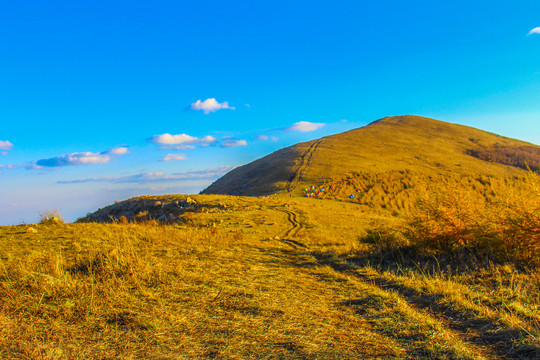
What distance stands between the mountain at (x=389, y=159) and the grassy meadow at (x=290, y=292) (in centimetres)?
2055

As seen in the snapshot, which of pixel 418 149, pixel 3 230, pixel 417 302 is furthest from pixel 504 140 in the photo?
pixel 3 230

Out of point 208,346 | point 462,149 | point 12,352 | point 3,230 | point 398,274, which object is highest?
point 462,149

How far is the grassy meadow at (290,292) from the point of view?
315cm

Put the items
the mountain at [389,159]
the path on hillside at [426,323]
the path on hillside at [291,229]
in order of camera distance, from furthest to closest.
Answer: the mountain at [389,159] < the path on hillside at [291,229] < the path on hillside at [426,323]

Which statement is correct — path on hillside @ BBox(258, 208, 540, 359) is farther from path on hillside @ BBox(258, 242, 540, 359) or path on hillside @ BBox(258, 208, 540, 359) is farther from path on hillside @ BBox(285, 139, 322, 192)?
path on hillside @ BBox(285, 139, 322, 192)

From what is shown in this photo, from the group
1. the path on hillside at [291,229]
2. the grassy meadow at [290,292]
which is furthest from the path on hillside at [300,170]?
the grassy meadow at [290,292]

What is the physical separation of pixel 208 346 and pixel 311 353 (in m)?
1.02

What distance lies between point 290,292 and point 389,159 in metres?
37.1

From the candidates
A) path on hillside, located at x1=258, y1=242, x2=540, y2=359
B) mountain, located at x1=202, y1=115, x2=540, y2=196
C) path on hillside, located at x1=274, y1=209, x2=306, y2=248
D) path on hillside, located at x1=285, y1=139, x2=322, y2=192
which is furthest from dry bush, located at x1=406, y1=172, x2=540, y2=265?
path on hillside, located at x1=285, y1=139, x2=322, y2=192

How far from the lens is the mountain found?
33.4m

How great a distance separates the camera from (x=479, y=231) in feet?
23.6

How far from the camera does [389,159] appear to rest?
3881 cm

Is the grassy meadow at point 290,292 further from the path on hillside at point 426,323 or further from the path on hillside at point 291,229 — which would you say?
the path on hillside at point 291,229

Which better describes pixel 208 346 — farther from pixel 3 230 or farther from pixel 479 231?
pixel 3 230
